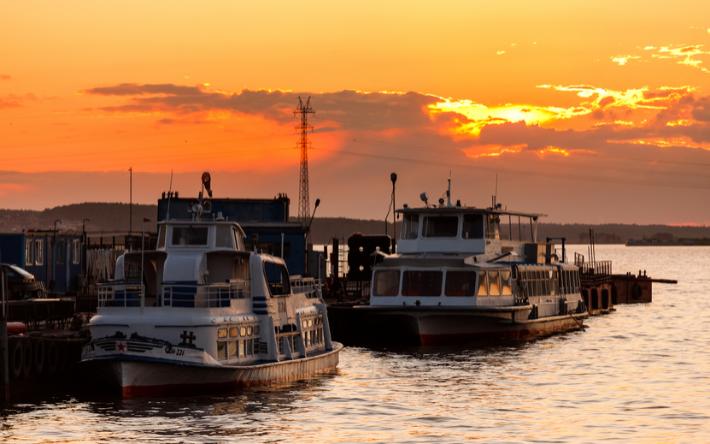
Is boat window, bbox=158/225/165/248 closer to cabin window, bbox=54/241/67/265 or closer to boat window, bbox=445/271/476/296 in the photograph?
boat window, bbox=445/271/476/296

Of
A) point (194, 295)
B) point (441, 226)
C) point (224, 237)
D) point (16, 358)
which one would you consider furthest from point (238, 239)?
point (441, 226)

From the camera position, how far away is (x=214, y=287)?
144 feet

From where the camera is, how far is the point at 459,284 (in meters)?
65.1

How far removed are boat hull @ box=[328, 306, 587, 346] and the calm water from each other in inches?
49.1

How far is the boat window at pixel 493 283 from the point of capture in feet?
218

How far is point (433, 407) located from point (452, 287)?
20.5 metres

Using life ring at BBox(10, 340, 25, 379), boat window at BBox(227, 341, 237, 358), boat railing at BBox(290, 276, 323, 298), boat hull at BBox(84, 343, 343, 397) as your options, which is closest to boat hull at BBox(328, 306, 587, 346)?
boat railing at BBox(290, 276, 323, 298)

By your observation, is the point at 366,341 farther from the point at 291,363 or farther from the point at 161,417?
the point at 161,417

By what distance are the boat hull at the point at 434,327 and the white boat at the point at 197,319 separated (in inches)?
572

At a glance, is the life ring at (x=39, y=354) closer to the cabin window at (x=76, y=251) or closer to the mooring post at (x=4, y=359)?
the mooring post at (x=4, y=359)

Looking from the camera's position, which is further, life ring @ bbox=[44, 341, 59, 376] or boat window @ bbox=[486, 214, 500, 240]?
boat window @ bbox=[486, 214, 500, 240]

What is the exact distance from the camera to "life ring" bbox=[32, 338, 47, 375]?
47.2 meters

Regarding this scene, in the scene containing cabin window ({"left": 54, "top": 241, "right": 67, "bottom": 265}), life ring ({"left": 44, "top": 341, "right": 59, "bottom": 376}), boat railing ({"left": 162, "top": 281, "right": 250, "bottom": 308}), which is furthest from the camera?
cabin window ({"left": 54, "top": 241, "right": 67, "bottom": 265})

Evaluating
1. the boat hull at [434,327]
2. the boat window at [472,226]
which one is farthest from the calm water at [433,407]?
the boat window at [472,226]
